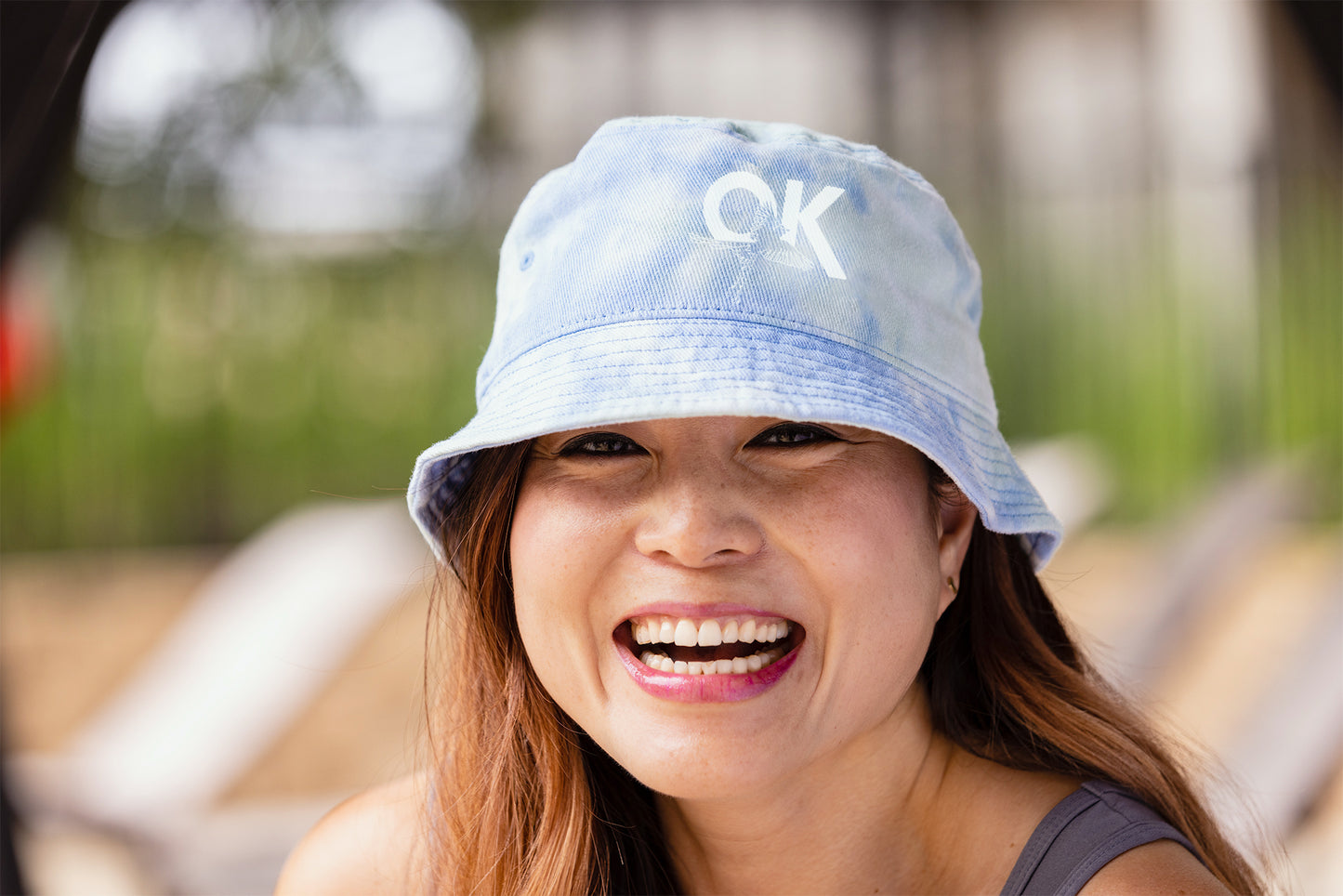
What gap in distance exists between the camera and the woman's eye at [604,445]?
4.23 ft

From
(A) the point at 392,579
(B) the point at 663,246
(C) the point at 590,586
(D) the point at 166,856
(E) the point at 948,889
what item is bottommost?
(D) the point at 166,856

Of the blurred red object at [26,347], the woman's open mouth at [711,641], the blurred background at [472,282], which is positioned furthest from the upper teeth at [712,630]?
the blurred red object at [26,347]

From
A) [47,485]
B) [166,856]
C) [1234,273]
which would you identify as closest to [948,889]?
[166,856]

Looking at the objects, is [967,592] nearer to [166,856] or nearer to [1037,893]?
[1037,893]

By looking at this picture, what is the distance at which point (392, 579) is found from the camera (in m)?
5.07

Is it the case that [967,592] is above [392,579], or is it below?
above

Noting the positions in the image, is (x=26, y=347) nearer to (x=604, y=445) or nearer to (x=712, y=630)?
(x=604, y=445)

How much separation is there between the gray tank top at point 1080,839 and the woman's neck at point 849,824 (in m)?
0.11

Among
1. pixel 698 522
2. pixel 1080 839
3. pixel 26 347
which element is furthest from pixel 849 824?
pixel 26 347

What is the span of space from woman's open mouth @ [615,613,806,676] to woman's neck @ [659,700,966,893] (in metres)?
0.18

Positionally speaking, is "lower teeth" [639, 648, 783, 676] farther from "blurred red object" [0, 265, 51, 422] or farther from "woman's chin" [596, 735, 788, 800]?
"blurred red object" [0, 265, 51, 422]

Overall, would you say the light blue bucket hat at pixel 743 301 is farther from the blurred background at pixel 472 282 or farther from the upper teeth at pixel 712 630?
the blurred background at pixel 472 282

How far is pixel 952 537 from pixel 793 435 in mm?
267

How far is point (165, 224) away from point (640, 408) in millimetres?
8040
